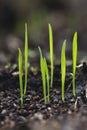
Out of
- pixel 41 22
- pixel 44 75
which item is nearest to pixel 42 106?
pixel 44 75

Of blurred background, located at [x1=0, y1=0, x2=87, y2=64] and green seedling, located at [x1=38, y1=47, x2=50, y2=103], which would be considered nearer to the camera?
green seedling, located at [x1=38, y1=47, x2=50, y2=103]

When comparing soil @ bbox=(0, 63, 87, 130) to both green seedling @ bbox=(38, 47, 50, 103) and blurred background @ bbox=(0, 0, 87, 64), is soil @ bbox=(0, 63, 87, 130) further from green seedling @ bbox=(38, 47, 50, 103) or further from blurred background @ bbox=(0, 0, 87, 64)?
blurred background @ bbox=(0, 0, 87, 64)

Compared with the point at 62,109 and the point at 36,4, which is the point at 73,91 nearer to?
the point at 62,109

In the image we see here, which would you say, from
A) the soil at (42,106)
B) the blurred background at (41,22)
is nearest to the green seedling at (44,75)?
the soil at (42,106)

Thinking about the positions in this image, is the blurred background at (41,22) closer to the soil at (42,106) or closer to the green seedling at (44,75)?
the soil at (42,106)

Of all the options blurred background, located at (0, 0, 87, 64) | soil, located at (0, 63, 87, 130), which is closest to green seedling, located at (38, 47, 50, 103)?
soil, located at (0, 63, 87, 130)

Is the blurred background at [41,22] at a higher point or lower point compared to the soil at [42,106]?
higher
